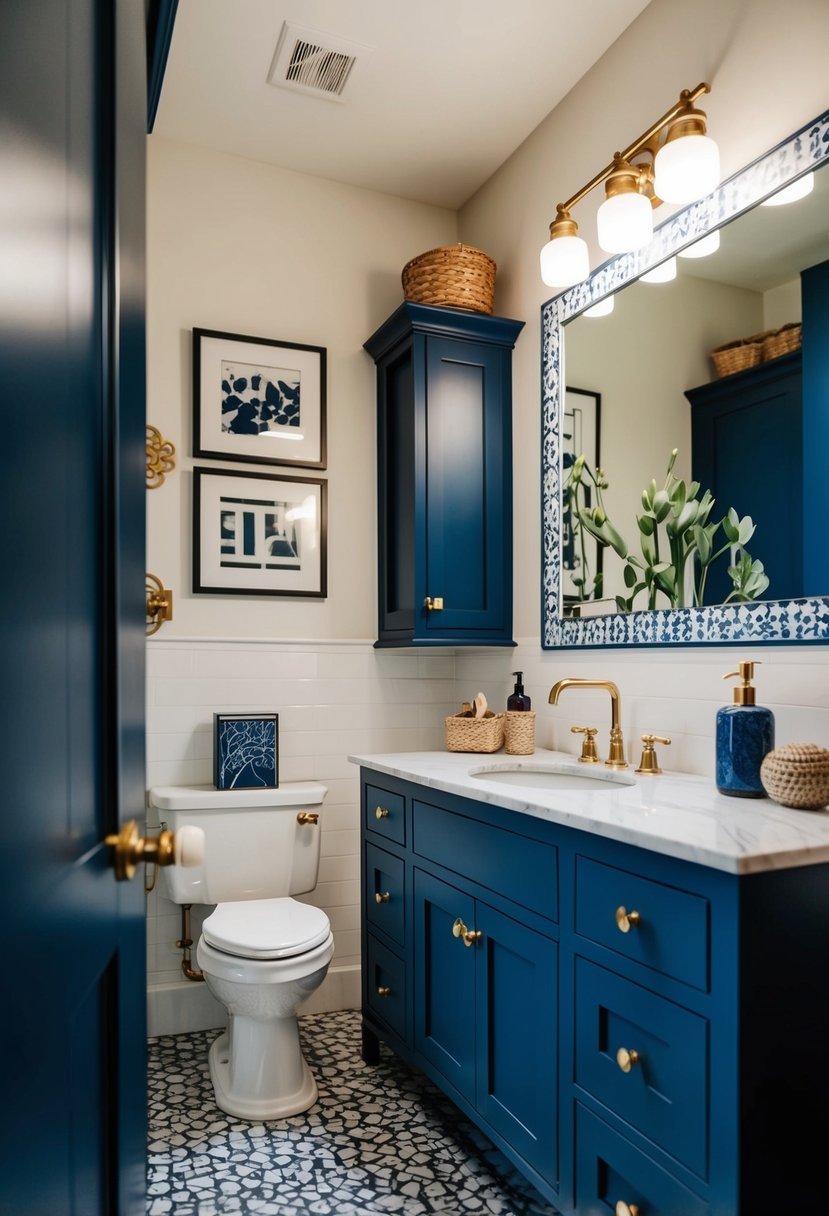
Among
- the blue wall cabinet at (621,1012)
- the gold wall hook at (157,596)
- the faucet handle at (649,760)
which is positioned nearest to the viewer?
the blue wall cabinet at (621,1012)

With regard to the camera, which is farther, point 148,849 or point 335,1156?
point 335,1156

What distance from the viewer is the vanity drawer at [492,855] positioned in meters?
1.62

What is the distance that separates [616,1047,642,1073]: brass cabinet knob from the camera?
4.45 feet

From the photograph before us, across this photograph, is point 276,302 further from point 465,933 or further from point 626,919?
point 626,919

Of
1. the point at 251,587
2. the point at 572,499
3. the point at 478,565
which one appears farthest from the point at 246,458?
the point at 572,499

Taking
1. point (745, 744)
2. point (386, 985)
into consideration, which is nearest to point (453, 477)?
point (745, 744)

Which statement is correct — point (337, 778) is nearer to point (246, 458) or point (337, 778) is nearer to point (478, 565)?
point (478, 565)

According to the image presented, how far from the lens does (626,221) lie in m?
2.04

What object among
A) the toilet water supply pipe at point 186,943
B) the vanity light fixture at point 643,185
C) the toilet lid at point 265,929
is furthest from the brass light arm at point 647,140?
the toilet water supply pipe at point 186,943

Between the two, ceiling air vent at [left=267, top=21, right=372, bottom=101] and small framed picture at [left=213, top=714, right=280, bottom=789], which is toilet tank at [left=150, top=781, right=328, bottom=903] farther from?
ceiling air vent at [left=267, top=21, right=372, bottom=101]

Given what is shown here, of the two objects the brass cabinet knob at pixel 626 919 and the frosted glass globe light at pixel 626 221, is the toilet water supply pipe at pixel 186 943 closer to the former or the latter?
the brass cabinet knob at pixel 626 919

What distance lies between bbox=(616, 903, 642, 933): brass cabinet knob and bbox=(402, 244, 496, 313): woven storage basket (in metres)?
1.98

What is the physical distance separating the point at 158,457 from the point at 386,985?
1743mm

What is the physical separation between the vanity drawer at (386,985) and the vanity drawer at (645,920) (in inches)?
35.4
